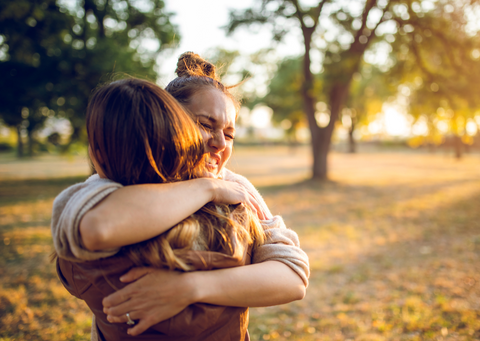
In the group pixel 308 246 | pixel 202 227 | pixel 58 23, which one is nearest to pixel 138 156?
pixel 202 227

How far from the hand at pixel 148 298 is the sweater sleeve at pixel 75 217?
0.44 feet

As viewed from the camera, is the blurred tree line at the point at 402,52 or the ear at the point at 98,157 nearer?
the ear at the point at 98,157

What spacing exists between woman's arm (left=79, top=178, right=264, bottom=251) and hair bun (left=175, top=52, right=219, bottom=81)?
73 cm

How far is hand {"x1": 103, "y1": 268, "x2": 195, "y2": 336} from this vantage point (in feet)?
3.27

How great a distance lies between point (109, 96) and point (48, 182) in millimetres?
16689

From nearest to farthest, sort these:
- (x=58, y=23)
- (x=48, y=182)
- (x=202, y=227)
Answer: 1. (x=202, y=227)
2. (x=58, y=23)
3. (x=48, y=182)

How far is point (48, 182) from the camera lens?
15016 mm

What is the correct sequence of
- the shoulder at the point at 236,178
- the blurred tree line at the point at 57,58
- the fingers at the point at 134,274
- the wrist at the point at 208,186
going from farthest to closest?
1. the blurred tree line at the point at 57,58
2. the shoulder at the point at 236,178
3. the wrist at the point at 208,186
4. the fingers at the point at 134,274

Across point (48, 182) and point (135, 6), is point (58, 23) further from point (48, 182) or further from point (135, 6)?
point (48, 182)

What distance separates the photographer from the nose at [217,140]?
1.36 meters

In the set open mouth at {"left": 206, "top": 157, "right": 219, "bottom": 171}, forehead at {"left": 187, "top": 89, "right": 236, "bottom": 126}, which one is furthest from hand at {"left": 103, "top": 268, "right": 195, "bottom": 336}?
A: forehead at {"left": 187, "top": 89, "right": 236, "bottom": 126}

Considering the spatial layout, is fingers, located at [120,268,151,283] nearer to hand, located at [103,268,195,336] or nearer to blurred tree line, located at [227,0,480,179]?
hand, located at [103,268,195,336]

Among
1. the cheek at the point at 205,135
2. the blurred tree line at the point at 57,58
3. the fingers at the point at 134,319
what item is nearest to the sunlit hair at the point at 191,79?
the cheek at the point at 205,135

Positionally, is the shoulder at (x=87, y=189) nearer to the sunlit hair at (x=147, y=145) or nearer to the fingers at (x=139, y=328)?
the sunlit hair at (x=147, y=145)
